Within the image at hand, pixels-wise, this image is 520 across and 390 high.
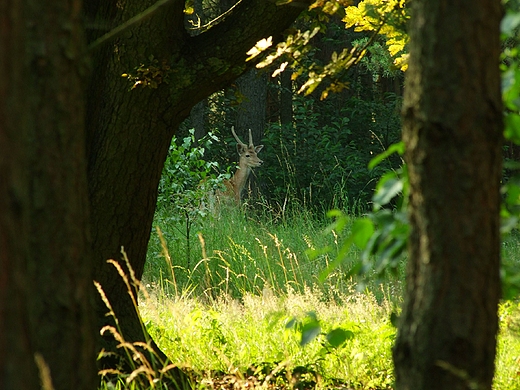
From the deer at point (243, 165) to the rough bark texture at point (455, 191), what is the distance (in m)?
11.1

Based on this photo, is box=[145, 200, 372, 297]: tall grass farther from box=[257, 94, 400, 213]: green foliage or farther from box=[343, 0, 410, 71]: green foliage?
box=[257, 94, 400, 213]: green foliage

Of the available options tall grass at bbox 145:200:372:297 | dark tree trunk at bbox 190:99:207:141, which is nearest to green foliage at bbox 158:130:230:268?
tall grass at bbox 145:200:372:297

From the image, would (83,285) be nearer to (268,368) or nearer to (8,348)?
(8,348)

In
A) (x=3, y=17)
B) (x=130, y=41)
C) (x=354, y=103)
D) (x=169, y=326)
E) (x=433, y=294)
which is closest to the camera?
(x=3, y=17)

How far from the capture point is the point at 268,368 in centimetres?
386

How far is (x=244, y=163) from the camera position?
517 inches

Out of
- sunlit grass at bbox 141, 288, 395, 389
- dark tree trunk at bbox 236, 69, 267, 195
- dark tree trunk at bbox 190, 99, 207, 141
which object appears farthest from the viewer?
dark tree trunk at bbox 190, 99, 207, 141

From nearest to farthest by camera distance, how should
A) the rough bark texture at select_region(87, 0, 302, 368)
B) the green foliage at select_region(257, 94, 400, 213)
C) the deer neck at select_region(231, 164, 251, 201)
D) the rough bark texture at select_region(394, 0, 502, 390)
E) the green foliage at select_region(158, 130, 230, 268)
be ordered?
the rough bark texture at select_region(394, 0, 502, 390) < the rough bark texture at select_region(87, 0, 302, 368) < the green foliage at select_region(158, 130, 230, 268) < the deer neck at select_region(231, 164, 251, 201) < the green foliage at select_region(257, 94, 400, 213)

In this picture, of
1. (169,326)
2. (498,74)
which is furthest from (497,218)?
(169,326)

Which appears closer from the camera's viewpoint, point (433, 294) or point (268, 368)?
point (433, 294)

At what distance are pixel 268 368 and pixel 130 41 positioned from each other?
5.76ft

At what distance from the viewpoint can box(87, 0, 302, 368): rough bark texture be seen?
3584mm

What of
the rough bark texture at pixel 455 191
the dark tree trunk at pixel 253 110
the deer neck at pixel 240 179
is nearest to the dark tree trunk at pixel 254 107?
the dark tree trunk at pixel 253 110

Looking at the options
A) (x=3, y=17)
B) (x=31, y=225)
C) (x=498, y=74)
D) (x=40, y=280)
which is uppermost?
(x=3, y=17)
